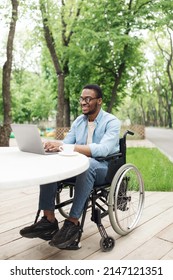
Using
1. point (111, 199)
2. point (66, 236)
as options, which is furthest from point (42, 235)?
point (111, 199)

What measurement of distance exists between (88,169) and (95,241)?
2.27 feet

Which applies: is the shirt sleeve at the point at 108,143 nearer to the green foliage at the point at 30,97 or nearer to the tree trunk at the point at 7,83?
the tree trunk at the point at 7,83

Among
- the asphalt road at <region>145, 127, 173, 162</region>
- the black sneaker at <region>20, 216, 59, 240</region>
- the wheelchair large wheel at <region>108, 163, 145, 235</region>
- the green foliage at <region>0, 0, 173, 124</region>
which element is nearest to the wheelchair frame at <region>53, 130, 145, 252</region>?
the wheelchair large wheel at <region>108, 163, 145, 235</region>

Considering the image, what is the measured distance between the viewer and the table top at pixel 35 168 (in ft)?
4.82

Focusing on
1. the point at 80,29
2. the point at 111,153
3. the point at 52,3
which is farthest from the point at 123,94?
the point at 111,153

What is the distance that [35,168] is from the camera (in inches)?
67.6

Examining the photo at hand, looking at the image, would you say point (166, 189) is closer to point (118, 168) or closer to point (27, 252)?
point (118, 168)

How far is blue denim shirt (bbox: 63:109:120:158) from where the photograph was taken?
2.30 m

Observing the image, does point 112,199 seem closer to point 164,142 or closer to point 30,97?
point 164,142

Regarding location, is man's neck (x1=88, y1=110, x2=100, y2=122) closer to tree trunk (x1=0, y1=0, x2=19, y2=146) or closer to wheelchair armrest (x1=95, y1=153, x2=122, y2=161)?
wheelchair armrest (x1=95, y1=153, x2=122, y2=161)

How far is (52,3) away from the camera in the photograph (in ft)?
43.4

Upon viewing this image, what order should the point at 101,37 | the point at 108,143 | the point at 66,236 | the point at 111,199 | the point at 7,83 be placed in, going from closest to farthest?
the point at 66,236 < the point at 111,199 < the point at 108,143 < the point at 7,83 < the point at 101,37

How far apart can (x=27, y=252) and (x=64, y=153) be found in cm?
84
